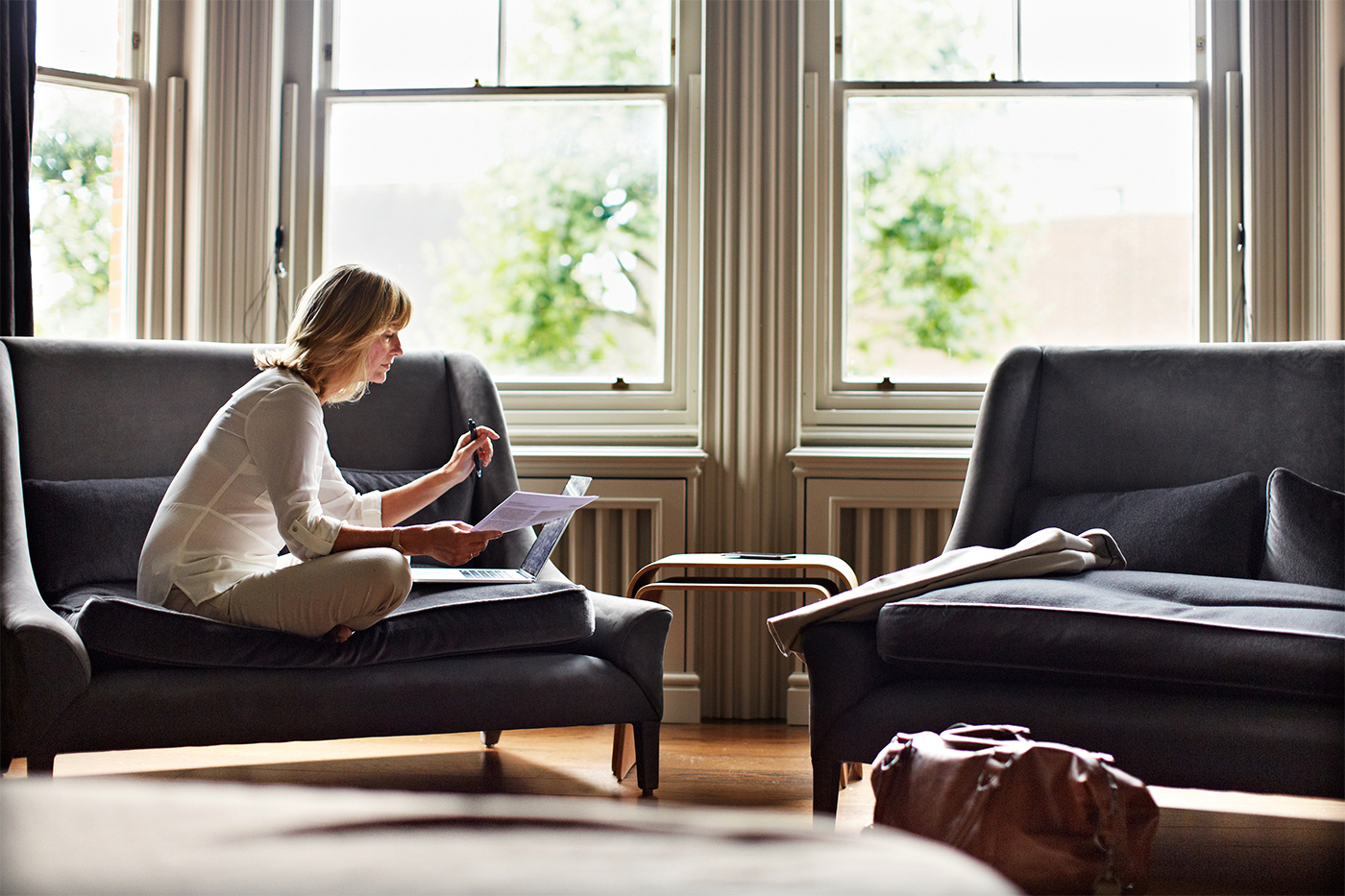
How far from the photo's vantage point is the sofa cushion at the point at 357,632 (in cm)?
179

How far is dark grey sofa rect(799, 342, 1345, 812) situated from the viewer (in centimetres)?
164

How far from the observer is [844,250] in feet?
10.2

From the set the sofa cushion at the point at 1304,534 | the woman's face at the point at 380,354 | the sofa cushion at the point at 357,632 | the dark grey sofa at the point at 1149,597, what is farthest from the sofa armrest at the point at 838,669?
the woman's face at the point at 380,354


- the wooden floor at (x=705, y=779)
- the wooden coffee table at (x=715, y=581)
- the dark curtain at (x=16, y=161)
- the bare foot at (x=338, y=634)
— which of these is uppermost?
the dark curtain at (x=16, y=161)

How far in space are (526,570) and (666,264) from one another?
1.26 metres

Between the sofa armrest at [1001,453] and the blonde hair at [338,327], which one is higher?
the blonde hair at [338,327]

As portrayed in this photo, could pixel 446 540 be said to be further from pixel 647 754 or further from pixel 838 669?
pixel 838 669

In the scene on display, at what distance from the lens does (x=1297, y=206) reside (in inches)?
115

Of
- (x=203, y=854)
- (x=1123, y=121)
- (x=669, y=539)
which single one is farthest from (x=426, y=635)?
(x=1123, y=121)

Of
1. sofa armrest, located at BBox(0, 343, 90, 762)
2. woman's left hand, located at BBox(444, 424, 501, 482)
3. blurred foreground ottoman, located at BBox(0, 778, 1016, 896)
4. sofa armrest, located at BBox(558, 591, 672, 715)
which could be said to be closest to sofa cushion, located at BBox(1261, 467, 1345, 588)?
sofa armrest, located at BBox(558, 591, 672, 715)

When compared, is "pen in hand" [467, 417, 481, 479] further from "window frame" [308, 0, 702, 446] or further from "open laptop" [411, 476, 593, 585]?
"window frame" [308, 0, 702, 446]

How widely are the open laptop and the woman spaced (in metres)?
0.18

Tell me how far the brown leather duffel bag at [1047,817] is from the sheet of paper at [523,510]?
836mm

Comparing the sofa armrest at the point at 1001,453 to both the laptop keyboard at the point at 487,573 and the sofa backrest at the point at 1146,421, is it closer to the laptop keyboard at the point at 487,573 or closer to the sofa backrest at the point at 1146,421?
the sofa backrest at the point at 1146,421
